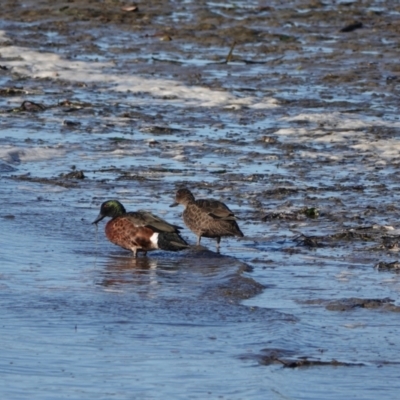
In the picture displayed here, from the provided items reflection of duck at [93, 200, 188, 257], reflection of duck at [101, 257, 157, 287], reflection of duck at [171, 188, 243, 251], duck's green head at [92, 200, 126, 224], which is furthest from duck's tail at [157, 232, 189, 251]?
duck's green head at [92, 200, 126, 224]

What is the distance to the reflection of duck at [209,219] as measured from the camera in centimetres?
984

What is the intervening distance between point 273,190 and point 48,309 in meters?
4.15

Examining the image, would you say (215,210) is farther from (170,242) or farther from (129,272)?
(129,272)

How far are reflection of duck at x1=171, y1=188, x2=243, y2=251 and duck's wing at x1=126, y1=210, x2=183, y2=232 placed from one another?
30 cm

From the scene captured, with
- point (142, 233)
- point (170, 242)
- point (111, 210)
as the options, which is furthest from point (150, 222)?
point (111, 210)

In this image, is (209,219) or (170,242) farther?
(209,219)

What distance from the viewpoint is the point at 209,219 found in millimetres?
9930

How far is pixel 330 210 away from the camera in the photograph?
1112 cm

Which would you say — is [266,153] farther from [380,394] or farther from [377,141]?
[380,394]

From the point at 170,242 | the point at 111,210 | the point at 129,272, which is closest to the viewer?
the point at 129,272

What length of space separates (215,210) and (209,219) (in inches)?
4.3

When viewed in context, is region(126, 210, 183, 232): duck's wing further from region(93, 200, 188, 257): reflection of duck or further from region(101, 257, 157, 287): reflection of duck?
region(101, 257, 157, 287): reflection of duck

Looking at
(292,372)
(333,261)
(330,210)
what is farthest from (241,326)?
(330,210)

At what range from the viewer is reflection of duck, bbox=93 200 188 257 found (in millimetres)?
9664
